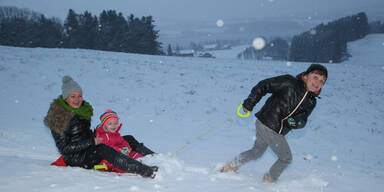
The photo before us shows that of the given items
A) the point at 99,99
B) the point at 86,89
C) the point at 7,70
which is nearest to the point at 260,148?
the point at 99,99

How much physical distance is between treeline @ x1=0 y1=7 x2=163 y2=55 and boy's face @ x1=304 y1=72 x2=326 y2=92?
1724 inches

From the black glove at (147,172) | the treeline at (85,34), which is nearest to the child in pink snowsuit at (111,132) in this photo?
the black glove at (147,172)

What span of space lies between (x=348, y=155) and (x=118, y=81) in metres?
12.6

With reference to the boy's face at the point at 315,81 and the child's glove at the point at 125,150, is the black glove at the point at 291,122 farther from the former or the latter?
the child's glove at the point at 125,150

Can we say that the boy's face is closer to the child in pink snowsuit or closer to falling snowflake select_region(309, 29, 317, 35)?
the child in pink snowsuit

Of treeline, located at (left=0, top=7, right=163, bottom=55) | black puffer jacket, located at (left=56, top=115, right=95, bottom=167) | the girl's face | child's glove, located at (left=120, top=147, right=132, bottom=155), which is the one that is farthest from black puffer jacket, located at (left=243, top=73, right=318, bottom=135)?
treeline, located at (left=0, top=7, right=163, bottom=55)

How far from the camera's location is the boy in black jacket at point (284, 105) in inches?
132

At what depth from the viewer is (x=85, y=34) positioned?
145 ft

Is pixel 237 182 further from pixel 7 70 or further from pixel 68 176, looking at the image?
pixel 7 70

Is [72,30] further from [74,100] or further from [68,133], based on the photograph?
[68,133]

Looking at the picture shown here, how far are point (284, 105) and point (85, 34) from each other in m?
48.1

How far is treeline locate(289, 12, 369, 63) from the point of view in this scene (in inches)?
3011

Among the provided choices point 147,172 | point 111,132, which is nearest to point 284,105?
point 147,172

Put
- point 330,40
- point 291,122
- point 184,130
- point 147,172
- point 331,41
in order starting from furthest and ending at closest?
1. point 330,40
2. point 331,41
3. point 184,130
4. point 291,122
5. point 147,172
